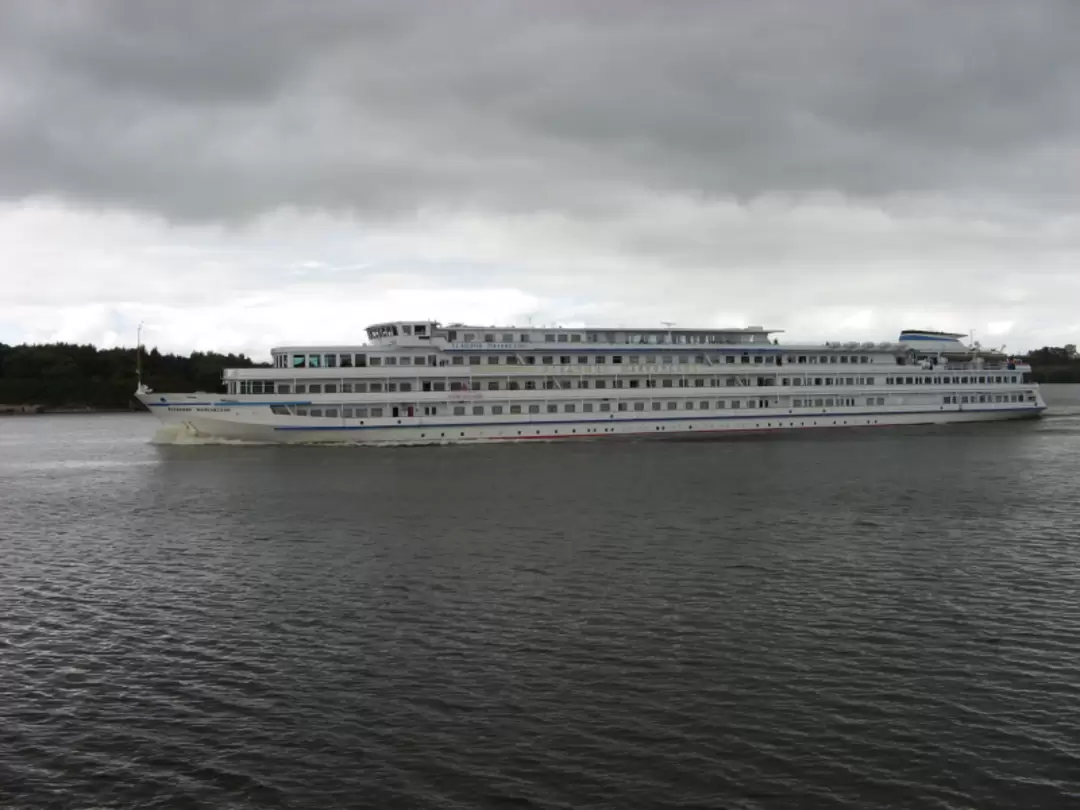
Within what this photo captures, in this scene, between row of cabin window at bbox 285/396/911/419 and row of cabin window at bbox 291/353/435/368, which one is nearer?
row of cabin window at bbox 291/353/435/368

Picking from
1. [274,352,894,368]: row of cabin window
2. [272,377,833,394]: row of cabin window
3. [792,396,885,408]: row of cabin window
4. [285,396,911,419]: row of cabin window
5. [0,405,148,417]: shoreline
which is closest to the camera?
[274,352,894,368]: row of cabin window

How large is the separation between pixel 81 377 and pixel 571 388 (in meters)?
136

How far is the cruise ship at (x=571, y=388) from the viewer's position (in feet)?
235

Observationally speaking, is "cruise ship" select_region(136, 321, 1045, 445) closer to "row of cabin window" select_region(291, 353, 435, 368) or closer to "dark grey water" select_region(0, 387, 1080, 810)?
"row of cabin window" select_region(291, 353, 435, 368)

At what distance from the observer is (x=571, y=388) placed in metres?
80.4

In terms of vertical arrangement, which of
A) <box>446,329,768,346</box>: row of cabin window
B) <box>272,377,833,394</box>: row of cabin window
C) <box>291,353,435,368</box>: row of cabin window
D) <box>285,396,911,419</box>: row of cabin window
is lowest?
<box>285,396,911,419</box>: row of cabin window

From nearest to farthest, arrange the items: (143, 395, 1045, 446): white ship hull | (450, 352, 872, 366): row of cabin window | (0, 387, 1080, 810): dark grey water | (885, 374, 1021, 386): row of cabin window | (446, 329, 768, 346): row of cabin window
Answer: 1. (0, 387, 1080, 810): dark grey water
2. (143, 395, 1045, 446): white ship hull
3. (450, 352, 872, 366): row of cabin window
4. (446, 329, 768, 346): row of cabin window
5. (885, 374, 1021, 386): row of cabin window

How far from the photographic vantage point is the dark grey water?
1421 cm

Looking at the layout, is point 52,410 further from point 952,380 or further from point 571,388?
point 952,380

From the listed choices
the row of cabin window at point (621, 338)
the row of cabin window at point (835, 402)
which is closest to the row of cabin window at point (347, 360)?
the row of cabin window at point (621, 338)

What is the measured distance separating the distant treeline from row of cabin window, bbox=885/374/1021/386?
416 feet

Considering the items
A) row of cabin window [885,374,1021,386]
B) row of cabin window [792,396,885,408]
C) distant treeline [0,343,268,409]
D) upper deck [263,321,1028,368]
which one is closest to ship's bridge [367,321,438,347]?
upper deck [263,321,1028,368]

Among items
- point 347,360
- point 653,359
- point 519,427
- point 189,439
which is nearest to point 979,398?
point 653,359

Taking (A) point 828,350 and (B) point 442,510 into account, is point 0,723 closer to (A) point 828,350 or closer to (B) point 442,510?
(B) point 442,510
